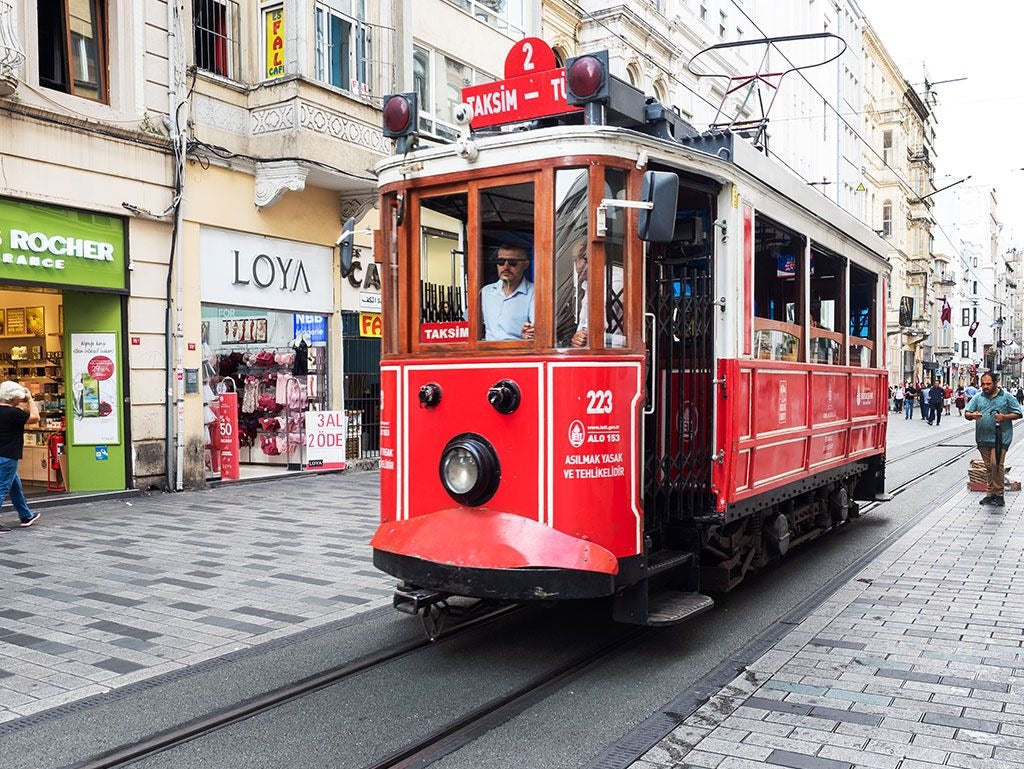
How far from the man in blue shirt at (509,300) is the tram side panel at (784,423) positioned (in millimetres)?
1560

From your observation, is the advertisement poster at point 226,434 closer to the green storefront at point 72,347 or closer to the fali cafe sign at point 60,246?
the green storefront at point 72,347

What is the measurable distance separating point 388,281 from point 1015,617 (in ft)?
15.9

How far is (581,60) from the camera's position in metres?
5.30

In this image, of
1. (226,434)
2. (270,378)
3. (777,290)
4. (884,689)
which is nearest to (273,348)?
(270,378)

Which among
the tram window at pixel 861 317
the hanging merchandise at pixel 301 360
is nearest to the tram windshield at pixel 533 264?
the tram window at pixel 861 317

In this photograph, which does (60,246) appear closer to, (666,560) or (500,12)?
(666,560)

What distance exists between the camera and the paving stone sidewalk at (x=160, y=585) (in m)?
5.59

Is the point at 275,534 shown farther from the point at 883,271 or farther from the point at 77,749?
the point at 883,271

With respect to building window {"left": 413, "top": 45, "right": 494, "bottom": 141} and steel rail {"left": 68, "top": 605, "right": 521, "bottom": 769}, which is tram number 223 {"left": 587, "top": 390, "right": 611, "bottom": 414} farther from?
building window {"left": 413, "top": 45, "right": 494, "bottom": 141}

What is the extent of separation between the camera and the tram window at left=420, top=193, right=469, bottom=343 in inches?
220

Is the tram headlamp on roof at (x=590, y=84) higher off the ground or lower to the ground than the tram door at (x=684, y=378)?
higher

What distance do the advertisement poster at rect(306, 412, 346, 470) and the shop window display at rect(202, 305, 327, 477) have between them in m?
0.25

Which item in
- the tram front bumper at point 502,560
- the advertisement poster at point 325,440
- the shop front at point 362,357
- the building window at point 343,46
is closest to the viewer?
the tram front bumper at point 502,560

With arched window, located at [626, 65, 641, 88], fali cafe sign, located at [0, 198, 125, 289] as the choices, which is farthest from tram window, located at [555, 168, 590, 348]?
arched window, located at [626, 65, 641, 88]
